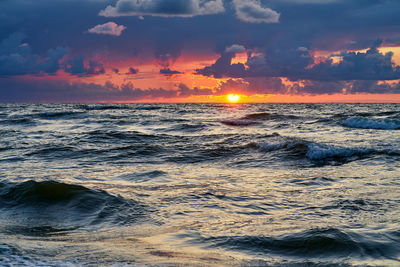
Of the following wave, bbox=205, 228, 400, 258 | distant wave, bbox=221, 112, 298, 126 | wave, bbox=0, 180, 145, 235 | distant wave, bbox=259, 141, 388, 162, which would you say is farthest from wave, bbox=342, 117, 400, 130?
wave, bbox=0, 180, 145, 235

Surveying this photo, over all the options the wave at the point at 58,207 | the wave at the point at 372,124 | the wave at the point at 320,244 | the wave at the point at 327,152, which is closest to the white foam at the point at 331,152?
the wave at the point at 327,152

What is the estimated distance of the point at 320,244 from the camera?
12.7ft

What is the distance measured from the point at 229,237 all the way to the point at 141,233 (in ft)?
3.72

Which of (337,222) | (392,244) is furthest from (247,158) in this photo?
(392,244)

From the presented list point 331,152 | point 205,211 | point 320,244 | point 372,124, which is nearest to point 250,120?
point 372,124

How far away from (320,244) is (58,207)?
4.16 meters

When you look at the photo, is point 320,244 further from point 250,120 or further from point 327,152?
point 250,120

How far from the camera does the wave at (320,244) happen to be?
367 centimetres

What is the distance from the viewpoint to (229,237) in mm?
4133

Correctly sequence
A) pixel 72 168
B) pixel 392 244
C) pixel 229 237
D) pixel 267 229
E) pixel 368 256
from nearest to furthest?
1. pixel 368 256
2. pixel 392 244
3. pixel 229 237
4. pixel 267 229
5. pixel 72 168

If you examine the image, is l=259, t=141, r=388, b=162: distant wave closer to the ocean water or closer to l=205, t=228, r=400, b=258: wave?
the ocean water

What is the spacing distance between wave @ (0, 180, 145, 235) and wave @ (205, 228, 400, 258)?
1827 mm

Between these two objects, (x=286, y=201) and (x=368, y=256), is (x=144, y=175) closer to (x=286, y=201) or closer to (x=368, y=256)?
(x=286, y=201)

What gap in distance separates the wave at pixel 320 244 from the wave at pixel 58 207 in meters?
1.83
